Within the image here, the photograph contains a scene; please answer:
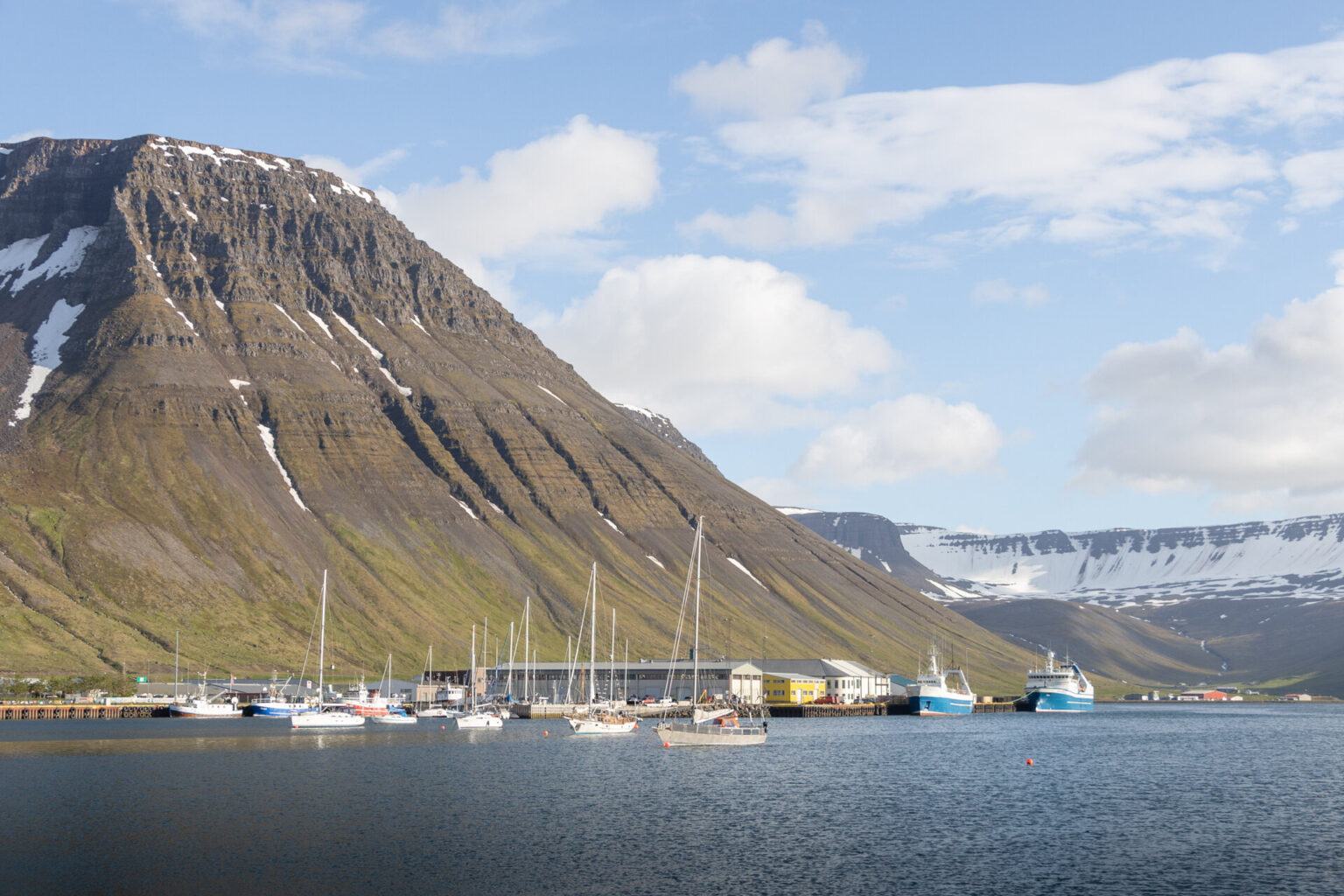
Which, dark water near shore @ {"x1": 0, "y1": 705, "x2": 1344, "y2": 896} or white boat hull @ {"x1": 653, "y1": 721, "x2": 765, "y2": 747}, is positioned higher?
white boat hull @ {"x1": 653, "y1": 721, "x2": 765, "y2": 747}

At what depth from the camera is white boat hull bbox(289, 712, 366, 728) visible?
175m

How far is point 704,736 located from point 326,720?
5970 cm

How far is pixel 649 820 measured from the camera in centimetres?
8231

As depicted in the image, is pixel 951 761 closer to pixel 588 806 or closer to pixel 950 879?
pixel 588 806

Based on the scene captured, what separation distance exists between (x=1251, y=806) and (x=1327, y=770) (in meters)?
39.6

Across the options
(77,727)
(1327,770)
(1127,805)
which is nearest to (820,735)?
(1327,770)

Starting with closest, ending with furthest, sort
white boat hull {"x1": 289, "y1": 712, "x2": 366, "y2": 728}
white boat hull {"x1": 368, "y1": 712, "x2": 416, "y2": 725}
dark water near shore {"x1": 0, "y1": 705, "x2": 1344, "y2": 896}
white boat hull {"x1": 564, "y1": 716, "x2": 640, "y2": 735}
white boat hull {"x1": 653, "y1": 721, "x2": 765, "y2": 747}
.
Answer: dark water near shore {"x1": 0, "y1": 705, "x2": 1344, "y2": 896}, white boat hull {"x1": 653, "y1": 721, "x2": 765, "y2": 747}, white boat hull {"x1": 564, "y1": 716, "x2": 640, "y2": 735}, white boat hull {"x1": 289, "y1": 712, "x2": 366, "y2": 728}, white boat hull {"x1": 368, "y1": 712, "x2": 416, "y2": 725}

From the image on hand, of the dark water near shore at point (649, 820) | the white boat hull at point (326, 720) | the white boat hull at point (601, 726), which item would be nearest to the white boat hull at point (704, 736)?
the dark water near shore at point (649, 820)

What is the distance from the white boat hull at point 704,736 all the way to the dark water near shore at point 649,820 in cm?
402

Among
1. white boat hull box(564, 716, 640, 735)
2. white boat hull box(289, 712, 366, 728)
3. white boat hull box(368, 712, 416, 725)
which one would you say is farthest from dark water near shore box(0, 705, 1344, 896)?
white boat hull box(368, 712, 416, 725)

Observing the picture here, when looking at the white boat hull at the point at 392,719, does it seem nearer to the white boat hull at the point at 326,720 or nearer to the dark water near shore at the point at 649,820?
the white boat hull at the point at 326,720

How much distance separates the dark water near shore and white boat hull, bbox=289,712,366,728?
29.8m

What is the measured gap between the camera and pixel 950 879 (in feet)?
209

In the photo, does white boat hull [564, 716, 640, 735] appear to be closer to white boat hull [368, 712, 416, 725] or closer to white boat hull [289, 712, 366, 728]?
white boat hull [289, 712, 366, 728]
